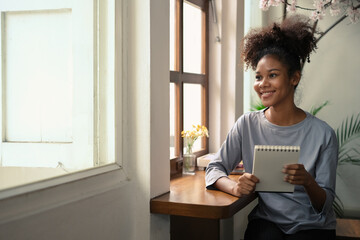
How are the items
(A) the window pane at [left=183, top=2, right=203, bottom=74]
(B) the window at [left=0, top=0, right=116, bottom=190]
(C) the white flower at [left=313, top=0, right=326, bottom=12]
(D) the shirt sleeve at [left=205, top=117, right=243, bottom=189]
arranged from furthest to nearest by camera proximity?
1. (C) the white flower at [left=313, top=0, right=326, bottom=12]
2. (A) the window pane at [left=183, top=2, right=203, bottom=74]
3. (D) the shirt sleeve at [left=205, top=117, right=243, bottom=189]
4. (B) the window at [left=0, top=0, right=116, bottom=190]

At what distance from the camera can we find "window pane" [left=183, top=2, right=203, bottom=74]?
2.83m

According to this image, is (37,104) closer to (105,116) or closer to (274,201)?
(105,116)

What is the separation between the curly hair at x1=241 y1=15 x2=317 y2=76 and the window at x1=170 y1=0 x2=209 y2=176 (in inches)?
23.5

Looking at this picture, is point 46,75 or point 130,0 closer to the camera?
point 46,75

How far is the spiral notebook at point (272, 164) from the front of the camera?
1.79m

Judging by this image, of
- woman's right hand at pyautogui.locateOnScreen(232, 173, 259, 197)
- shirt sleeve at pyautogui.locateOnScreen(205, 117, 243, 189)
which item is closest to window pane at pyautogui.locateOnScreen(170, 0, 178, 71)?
shirt sleeve at pyautogui.locateOnScreen(205, 117, 243, 189)

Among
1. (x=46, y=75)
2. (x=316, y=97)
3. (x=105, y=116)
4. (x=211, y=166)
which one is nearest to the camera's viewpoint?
(x=46, y=75)

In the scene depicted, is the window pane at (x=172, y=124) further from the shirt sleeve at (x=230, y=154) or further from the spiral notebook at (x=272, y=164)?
the spiral notebook at (x=272, y=164)

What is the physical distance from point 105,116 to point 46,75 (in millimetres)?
336

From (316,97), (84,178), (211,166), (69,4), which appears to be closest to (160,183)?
(211,166)

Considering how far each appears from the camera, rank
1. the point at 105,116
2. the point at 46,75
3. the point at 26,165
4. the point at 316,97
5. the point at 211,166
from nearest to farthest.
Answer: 1. the point at 26,165
2. the point at 46,75
3. the point at 105,116
4. the point at 211,166
5. the point at 316,97

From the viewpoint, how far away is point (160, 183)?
197cm

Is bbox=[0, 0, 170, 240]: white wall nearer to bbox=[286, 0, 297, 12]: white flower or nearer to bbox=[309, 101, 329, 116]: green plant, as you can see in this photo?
bbox=[286, 0, 297, 12]: white flower

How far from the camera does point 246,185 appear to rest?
1884mm
